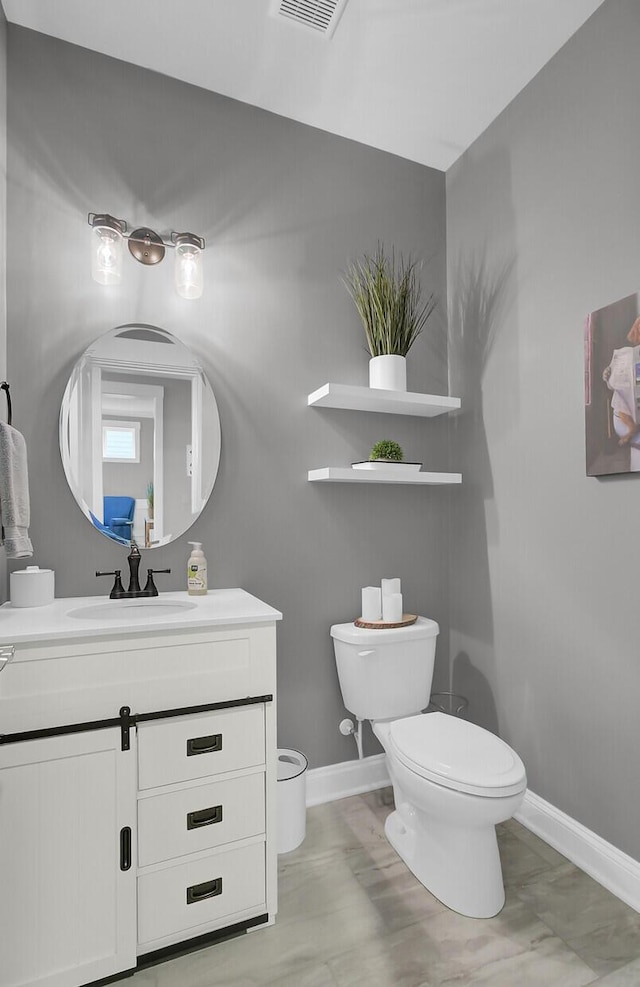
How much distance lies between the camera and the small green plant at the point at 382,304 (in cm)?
212

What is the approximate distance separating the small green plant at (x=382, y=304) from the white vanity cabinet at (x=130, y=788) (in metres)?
1.23

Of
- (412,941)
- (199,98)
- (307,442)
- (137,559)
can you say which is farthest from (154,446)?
(412,941)

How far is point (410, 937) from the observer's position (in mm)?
1439

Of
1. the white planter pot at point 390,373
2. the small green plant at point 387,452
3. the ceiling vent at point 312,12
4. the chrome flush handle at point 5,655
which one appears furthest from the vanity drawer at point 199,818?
the ceiling vent at point 312,12

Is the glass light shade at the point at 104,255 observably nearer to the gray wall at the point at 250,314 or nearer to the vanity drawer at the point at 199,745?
the gray wall at the point at 250,314

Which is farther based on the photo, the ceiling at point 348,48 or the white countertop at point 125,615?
the ceiling at point 348,48

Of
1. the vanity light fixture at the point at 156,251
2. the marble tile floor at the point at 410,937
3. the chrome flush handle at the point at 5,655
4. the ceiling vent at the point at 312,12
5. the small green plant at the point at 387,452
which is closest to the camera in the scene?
the chrome flush handle at the point at 5,655

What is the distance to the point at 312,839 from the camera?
187 centimetres

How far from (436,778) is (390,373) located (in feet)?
4.71

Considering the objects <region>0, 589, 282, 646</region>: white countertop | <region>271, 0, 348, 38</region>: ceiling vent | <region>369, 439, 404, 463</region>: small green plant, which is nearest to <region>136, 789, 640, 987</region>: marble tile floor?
<region>0, 589, 282, 646</region>: white countertop

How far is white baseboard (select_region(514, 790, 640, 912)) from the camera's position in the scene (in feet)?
5.09

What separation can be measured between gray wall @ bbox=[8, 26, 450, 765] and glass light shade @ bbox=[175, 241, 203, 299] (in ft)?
0.22

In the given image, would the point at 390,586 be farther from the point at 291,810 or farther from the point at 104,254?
the point at 104,254

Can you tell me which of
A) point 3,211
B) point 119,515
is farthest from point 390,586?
point 3,211
